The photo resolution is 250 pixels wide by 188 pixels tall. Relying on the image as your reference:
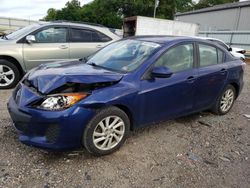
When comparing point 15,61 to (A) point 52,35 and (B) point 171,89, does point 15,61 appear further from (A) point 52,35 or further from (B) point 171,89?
(B) point 171,89

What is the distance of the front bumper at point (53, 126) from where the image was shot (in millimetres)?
3039

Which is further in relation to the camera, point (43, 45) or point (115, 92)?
point (43, 45)

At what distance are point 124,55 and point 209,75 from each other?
1.52m

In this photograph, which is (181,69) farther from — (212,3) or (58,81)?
(212,3)

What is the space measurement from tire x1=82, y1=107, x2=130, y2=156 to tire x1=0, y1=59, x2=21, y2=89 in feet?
12.3

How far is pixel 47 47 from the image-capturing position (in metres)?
6.59

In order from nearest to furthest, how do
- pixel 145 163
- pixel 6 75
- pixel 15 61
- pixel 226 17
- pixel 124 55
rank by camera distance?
pixel 145 163 → pixel 124 55 → pixel 6 75 → pixel 15 61 → pixel 226 17

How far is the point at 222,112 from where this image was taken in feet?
17.6

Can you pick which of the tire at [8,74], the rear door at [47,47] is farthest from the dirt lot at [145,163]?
the rear door at [47,47]

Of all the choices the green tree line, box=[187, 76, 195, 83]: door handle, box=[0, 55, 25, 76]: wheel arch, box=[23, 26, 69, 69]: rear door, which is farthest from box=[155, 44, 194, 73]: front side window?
the green tree line

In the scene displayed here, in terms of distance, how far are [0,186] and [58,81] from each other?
1.28 m

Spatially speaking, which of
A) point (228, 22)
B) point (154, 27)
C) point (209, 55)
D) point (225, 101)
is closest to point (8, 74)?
point (209, 55)

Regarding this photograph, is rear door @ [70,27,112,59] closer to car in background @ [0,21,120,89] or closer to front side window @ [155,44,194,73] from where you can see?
car in background @ [0,21,120,89]

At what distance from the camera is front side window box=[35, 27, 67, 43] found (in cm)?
655
